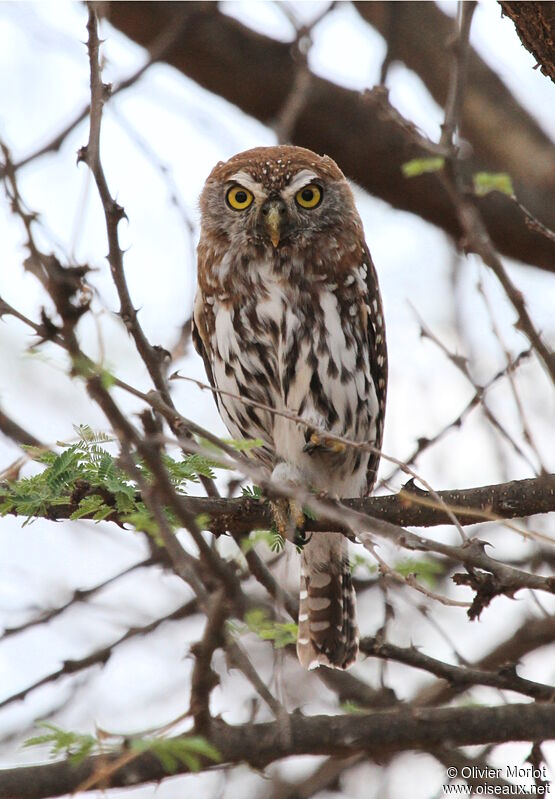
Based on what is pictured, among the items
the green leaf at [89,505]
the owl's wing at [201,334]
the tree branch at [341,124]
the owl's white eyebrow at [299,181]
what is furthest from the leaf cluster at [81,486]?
the tree branch at [341,124]

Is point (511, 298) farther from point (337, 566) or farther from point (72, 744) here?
point (337, 566)

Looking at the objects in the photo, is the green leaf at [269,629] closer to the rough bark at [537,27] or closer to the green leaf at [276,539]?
the green leaf at [276,539]

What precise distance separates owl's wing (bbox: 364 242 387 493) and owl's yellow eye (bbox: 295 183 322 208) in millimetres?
344

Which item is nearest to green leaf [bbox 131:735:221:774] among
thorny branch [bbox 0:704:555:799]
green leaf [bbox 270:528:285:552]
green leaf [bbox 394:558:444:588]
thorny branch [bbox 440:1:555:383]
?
thorny branch [bbox 0:704:555:799]

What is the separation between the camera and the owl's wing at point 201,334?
203 inches

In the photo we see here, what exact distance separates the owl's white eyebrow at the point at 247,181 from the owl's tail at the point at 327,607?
181 centimetres

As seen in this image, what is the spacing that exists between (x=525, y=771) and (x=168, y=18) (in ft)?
16.9

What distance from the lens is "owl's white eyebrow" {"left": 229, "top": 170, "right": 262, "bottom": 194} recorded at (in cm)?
509

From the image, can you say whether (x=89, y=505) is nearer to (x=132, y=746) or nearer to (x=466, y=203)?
(x=132, y=746)

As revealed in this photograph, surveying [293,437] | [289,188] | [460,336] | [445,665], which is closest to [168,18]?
[289,188]

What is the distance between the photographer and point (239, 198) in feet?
17.0

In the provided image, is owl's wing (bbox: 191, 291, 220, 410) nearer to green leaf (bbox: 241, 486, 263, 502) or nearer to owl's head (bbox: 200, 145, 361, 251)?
owl's head (bbox: 200, 145, 361, 251)

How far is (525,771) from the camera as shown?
156 inches

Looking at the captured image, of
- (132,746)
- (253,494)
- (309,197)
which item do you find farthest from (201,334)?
(132,746)
